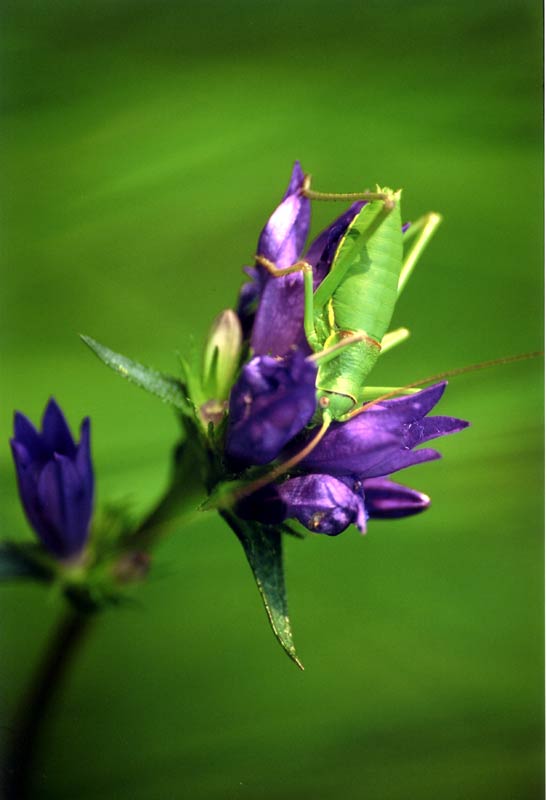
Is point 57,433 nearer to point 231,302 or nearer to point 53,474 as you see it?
point 53,474

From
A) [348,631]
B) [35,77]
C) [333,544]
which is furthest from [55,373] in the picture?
[348,631]

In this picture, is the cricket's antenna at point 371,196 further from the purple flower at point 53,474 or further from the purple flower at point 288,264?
the purple flower at point 53,474

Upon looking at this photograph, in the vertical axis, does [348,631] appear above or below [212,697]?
above

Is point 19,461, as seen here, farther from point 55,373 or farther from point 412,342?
point 412,342

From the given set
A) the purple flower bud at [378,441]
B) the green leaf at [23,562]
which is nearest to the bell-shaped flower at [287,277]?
the purple flower bud at [378,441]

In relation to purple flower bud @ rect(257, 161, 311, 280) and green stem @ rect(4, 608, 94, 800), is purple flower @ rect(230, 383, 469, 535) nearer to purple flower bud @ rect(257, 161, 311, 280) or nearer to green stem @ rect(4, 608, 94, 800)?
purple flower bud @ rect(257, 161, 311, 280)

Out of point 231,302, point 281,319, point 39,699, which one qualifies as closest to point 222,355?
point 281,319
